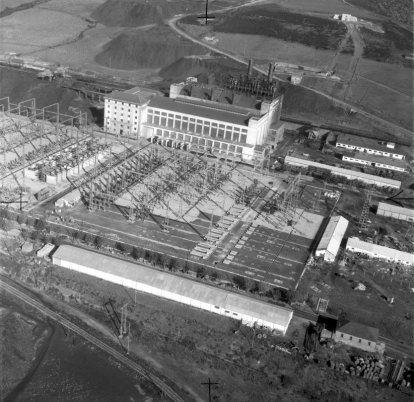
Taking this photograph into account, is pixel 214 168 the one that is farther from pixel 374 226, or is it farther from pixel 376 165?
pixel 376 165

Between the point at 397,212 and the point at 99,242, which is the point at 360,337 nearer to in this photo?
the point at 99,242

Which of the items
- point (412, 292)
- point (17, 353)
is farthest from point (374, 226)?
point (17, 353)

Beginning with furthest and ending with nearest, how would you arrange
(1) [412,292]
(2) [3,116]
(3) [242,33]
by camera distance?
(3) [242,33] < (2) [3,116] < (1) [412,292]

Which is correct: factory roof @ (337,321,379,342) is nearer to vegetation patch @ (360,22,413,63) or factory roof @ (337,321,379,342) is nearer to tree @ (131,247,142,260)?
tree @ (131,247,142,260)

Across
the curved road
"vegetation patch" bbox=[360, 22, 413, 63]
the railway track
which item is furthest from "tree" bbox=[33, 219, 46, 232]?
"vegetation patch" bbox=[360, 22, 413, 63]

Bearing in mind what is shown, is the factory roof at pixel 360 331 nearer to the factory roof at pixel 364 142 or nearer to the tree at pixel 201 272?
the tree at pixel 201 272

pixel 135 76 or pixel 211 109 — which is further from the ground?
pixel 211 109

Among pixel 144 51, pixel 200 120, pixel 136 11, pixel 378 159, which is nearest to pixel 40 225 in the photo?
pixel 200 120
